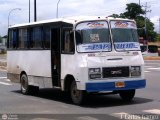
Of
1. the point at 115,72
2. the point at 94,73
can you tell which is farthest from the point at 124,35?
the point at 94,73

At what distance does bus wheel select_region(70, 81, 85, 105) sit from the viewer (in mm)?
13556

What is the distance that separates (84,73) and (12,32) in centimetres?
651

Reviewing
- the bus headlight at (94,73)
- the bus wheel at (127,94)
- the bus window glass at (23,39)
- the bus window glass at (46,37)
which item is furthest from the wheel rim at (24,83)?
the bus headlight at (94,73)

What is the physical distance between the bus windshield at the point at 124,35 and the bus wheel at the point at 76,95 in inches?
66.6

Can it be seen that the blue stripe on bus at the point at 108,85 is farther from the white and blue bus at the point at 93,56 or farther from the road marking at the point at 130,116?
the road marking at the point at 130,116

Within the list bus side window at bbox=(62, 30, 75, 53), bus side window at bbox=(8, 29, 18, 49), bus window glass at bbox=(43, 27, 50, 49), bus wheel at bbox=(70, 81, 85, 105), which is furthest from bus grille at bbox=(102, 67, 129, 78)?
bus side window at bbox=(8, 29, 18, 49)

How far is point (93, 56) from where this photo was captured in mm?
13383

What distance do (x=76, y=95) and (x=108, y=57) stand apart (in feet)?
4.96

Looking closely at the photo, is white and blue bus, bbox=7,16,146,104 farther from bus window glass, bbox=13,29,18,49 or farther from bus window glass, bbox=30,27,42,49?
bus window glass, bbox=13,29,18,49

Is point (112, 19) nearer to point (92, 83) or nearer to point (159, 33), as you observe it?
point (92, 83)

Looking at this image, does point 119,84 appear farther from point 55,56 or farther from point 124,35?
point 55,56

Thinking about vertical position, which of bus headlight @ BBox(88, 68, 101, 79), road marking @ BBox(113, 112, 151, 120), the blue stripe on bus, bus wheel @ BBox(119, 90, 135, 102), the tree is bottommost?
road marking @ BBox(113, 112, 151, 120)

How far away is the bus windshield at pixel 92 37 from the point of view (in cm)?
1350

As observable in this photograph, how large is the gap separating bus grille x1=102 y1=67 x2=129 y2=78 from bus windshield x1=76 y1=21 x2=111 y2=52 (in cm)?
61
